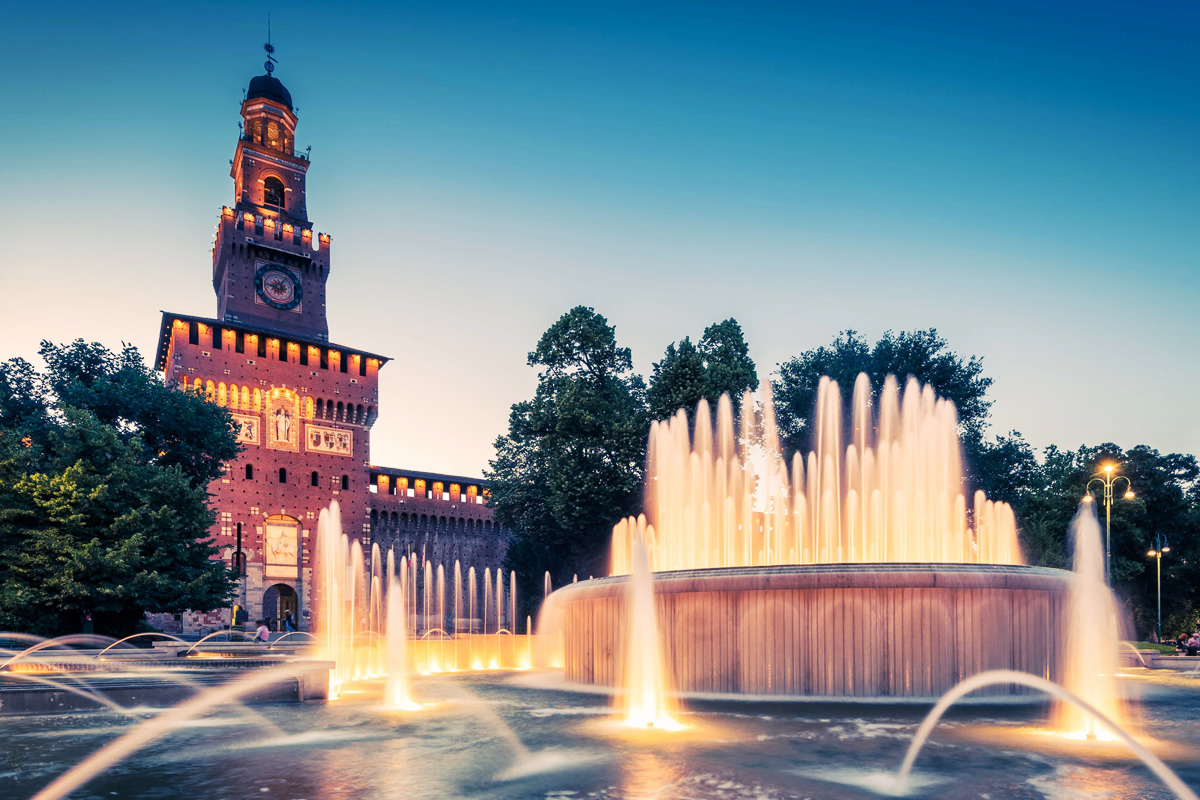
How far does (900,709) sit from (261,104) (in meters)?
49.3

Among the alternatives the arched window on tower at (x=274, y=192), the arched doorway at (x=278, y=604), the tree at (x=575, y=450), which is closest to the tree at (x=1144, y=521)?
the tree at (x=575, y=450)

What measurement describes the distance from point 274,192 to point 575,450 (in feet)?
96.4

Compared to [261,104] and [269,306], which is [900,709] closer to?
[269,306]

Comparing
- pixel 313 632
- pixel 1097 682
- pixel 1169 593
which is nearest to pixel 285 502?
pixel 313 632

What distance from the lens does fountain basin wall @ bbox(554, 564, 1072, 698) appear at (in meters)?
10.1

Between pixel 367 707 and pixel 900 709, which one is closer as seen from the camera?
pixel 900 709

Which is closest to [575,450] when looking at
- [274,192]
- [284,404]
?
[284,404]

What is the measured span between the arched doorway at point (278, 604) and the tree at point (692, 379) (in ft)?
73.8

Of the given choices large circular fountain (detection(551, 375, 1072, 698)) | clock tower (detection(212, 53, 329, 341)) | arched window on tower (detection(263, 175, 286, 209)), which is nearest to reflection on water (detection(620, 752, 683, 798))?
large circular fountain (detection(551, 375, 1072, 698))

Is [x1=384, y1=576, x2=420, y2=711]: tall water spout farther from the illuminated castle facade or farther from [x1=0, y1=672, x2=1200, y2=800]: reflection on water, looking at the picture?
the illuminated castle facade

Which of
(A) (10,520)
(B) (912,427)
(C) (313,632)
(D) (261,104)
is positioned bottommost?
(C) (313,632)

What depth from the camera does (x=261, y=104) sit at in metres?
47.4

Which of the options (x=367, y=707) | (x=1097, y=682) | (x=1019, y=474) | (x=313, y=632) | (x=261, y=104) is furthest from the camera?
(x=261, y=104)

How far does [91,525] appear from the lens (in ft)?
66.8
